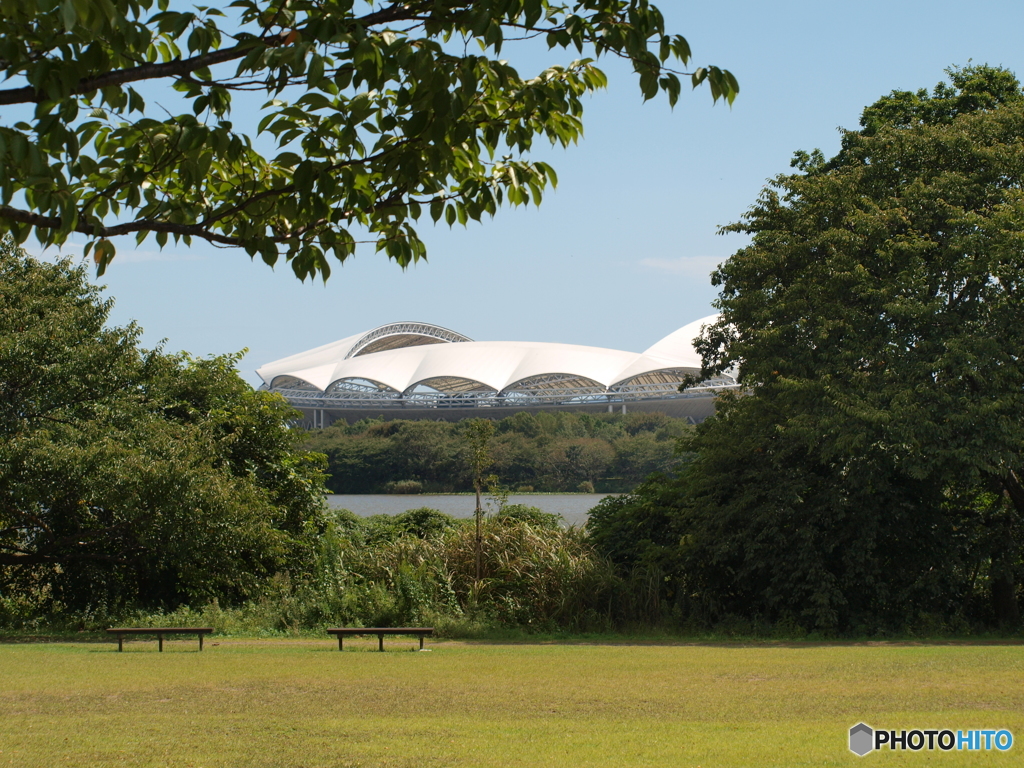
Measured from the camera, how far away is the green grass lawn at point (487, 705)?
5.73 metres

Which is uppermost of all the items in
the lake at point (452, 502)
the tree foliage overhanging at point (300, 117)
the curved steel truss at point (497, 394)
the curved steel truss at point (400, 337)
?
the curved steel truss at point (400, 337)

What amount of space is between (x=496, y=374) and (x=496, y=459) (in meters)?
32.0

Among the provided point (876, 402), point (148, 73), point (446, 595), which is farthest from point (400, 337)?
point (148, 73)

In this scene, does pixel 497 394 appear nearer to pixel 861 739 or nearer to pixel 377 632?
pixel 377 632

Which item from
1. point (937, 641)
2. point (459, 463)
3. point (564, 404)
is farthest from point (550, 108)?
point (564, 404)

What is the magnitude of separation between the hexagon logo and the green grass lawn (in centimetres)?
9

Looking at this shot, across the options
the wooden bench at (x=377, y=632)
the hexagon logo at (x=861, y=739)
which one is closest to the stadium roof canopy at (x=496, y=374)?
the wooden bench at (x=377, y=632)

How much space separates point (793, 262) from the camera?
15562 millimetres

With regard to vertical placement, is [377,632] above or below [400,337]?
below

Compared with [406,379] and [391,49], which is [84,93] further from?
[406,379]

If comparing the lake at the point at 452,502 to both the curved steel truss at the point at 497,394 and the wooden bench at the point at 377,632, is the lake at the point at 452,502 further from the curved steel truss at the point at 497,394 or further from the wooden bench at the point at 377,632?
the curved steel truss at the point at 497,394

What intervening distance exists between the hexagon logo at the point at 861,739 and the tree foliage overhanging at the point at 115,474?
9.63m

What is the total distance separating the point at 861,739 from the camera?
6043mm

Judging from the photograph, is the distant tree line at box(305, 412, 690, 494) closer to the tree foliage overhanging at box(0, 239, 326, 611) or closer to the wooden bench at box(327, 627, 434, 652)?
the tree foliage overhanging at box(0, 239, 326, 611)
